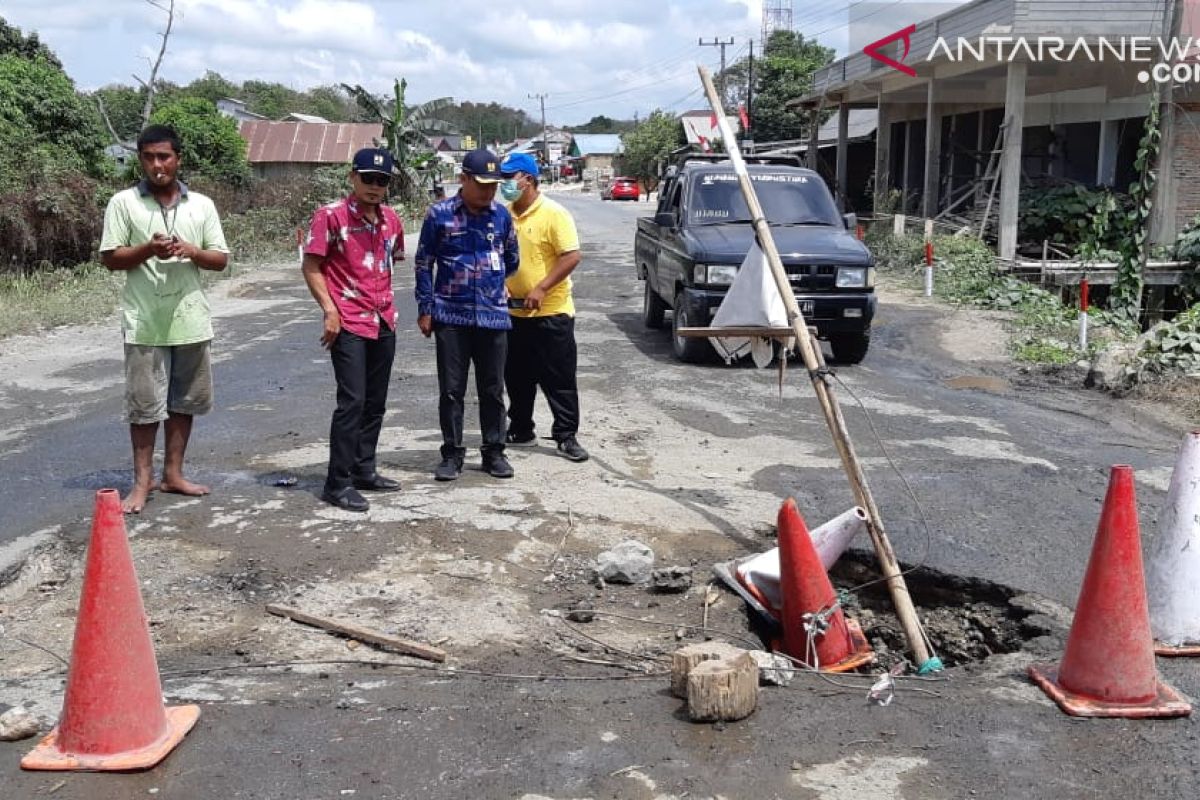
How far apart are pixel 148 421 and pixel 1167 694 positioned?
458cm

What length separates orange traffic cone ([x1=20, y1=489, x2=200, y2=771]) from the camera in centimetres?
330

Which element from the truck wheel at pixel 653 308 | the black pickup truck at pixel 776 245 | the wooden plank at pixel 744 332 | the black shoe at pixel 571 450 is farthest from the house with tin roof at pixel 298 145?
the wooden plank at pixel 744 332

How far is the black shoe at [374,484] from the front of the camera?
5980mm

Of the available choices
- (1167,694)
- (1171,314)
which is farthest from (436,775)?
(1171,314)

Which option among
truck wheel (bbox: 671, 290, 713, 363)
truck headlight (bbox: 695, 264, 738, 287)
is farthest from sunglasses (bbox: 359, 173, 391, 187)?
truck wheel (bbox: 671, 290, 713, 363)

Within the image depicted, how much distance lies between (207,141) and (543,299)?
3700 cm

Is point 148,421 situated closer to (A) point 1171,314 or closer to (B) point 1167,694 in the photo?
(B) point 1167,694

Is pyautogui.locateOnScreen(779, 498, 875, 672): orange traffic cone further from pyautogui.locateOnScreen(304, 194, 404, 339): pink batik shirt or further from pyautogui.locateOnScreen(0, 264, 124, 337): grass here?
pyautogui.locateOnScreen(0, 264, 124, 337): grass

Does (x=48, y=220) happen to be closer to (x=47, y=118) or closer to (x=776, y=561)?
(x=47, y=118)

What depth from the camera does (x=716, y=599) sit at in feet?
15.9

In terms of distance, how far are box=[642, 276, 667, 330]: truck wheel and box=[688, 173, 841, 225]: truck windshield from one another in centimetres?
148

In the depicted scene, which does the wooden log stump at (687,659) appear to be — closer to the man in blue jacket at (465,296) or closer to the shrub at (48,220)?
the man in blue jacket at (465,296)

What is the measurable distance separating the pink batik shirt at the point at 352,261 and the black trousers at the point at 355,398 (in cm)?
10

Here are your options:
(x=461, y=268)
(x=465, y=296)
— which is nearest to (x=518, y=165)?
(x=461, y=268)
